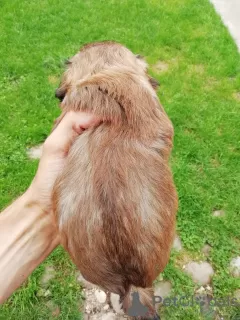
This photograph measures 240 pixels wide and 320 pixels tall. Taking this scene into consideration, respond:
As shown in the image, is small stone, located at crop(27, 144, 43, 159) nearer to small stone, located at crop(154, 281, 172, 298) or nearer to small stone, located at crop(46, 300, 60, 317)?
small stone, located at crop(46, 300, 60, 317)

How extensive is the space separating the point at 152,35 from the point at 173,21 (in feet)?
Answer: 1.74

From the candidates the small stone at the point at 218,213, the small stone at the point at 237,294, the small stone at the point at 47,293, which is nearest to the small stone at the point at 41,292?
the small stone at the point at 47,293

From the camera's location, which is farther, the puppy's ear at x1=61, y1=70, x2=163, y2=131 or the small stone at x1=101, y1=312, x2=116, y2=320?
the small stone at x1=101, y1=312, x2=116, y2=320

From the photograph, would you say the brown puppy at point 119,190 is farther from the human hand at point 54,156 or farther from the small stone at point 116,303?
the small stone at point 116,303

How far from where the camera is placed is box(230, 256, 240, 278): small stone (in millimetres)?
3613

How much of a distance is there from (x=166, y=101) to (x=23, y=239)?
284 cm

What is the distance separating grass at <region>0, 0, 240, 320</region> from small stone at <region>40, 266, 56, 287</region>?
0.05 m

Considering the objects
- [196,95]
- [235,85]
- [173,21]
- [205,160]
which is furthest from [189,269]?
[173,21]

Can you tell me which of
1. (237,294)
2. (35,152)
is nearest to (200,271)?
(237,294)

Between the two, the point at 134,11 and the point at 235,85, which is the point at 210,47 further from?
the point at 134,11

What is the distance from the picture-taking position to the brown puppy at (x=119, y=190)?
2100 mm

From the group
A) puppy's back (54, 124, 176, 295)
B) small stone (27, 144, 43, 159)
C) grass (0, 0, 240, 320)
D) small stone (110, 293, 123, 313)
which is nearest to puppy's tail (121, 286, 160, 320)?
puppy's back (54, 124, 176, 295)

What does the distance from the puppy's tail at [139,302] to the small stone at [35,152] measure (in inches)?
90.2

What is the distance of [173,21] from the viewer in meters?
6.20
